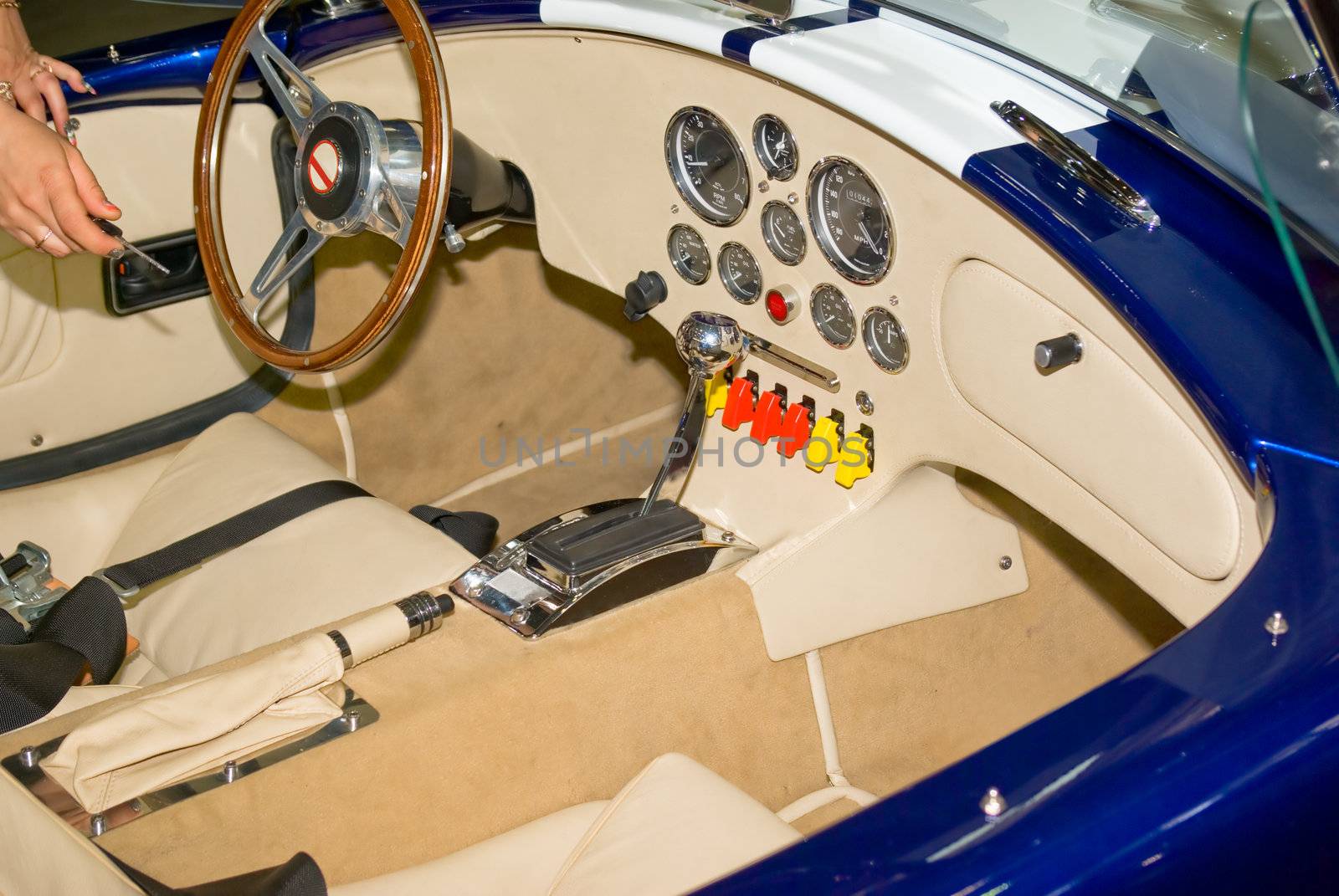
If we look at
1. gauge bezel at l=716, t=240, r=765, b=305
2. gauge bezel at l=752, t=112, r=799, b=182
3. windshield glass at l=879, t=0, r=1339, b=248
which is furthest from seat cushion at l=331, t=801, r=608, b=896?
windshield glass at l=879, t=0, r=1339, b=248

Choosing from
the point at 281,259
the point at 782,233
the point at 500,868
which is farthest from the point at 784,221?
the point at 500,868

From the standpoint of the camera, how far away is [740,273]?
1.75 metres

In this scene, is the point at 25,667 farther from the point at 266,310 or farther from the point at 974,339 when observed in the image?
the point at 974,339

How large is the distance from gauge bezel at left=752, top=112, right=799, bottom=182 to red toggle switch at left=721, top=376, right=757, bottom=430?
0.33 meters

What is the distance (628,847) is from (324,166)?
39.3 inches

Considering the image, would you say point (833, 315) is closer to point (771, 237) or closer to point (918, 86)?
point (771, 237)

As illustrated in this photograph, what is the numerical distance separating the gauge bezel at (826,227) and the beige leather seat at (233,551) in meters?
0.66

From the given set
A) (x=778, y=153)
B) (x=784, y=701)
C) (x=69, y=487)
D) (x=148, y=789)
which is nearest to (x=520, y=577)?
(x=784, y=701)

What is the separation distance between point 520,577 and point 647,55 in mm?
735

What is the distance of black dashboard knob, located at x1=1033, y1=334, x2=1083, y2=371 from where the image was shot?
1255 mm

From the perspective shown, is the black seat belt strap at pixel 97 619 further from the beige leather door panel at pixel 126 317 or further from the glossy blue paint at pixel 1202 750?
the glossy blue paint at pixel 1202 750

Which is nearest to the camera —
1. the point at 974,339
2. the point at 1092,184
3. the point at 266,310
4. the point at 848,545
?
the point at 1092,184

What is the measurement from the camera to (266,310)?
7.27 ft

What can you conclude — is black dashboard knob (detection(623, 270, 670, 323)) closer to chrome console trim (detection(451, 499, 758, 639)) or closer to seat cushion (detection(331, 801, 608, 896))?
chrome console trim (detection(451, 499, 758, 639))
